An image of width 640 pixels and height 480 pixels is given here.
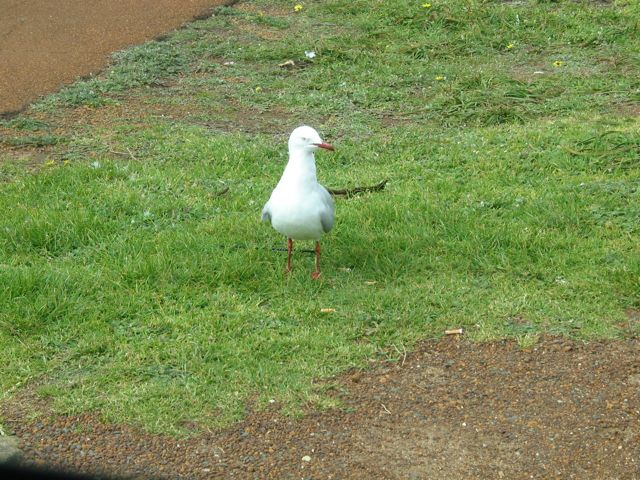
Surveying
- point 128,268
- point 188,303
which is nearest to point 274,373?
point 188,303

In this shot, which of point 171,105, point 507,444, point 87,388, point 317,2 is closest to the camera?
point 507,444

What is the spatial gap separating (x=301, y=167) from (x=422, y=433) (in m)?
1.77

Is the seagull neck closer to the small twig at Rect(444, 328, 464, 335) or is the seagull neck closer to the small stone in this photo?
the small twig at Rect(444, 328, 464, 335)

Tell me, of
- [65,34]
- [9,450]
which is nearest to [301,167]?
→ [9,450]

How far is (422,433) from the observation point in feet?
14.0

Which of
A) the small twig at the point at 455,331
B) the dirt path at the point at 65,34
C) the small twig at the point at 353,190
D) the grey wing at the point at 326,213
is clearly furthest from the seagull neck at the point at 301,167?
the dirt path at the point at 65,34

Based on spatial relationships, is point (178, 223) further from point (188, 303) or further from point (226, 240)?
point (188, 303)

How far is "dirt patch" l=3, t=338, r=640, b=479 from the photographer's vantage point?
403 centimetres

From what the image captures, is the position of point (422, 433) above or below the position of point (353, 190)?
below

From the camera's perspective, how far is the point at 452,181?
710cm

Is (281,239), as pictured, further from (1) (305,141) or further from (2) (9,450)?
(2) (9,450)

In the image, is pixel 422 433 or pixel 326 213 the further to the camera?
pixel 326 213

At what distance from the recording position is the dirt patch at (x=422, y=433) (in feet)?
Result: 13.2

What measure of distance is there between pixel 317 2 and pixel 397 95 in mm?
3803
